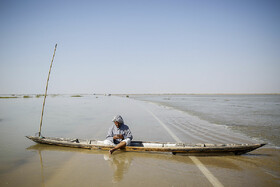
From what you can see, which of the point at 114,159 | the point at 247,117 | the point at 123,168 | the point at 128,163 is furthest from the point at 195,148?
the point at 247,117

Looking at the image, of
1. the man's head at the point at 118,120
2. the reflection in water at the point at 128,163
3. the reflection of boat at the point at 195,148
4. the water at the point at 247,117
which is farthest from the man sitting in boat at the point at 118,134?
the water at the point at 247,117

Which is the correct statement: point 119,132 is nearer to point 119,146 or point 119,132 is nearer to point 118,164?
point 119,146

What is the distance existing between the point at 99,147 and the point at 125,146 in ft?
3.59

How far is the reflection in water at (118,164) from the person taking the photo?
4320mm

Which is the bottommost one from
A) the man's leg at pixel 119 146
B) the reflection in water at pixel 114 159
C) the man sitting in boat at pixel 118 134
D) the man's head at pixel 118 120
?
the reflection in water at pixel 114 159

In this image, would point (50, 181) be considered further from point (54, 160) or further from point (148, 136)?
point (148, 136)

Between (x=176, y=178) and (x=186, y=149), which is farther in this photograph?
(x=186, y=149)

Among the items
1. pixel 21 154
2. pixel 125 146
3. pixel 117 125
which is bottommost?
→ pixel 21 154

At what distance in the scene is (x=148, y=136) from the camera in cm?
898

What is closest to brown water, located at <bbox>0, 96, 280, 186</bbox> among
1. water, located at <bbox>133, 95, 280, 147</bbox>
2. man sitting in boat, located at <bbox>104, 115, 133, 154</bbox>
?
man sitting in boat, located at <bbox>104, 115, 133, 154</bbox>

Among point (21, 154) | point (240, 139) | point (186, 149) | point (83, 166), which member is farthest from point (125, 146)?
point (240, 139)

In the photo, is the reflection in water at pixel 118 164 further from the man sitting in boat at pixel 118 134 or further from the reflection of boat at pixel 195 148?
the man sitting in boat at pixel 118 134

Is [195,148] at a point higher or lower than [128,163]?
higher

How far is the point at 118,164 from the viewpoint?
5121mm
